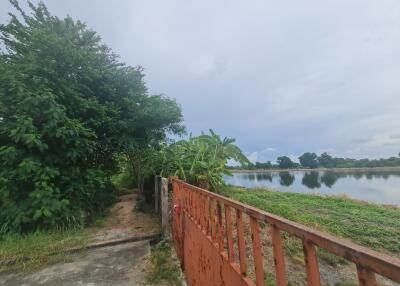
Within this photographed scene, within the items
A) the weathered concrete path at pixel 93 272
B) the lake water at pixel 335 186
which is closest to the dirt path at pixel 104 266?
the weathered concrete path at pixel 93 272

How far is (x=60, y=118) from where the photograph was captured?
4867 mm

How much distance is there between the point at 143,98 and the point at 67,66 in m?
1.78

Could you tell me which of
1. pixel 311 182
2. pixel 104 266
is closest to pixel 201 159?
pixel 104 266

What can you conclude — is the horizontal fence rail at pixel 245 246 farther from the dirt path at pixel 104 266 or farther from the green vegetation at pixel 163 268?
the dirt path at pixel 104 266

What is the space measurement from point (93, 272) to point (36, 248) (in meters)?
1.33

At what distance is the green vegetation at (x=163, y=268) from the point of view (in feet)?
11.0

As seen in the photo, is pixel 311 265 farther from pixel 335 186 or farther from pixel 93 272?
pixel 335 186

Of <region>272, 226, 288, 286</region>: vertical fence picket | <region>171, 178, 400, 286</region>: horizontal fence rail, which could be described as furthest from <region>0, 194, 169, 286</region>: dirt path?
<region>272, 226, 288, 286</region>: vertical fence picket

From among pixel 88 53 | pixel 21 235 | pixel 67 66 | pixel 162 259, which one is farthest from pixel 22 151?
pixel 162 259

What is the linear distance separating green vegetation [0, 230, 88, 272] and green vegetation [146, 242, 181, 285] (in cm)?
134

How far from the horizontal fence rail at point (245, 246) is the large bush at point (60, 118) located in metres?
2.87

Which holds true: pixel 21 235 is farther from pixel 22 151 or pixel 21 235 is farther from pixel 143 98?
pixel 143 98

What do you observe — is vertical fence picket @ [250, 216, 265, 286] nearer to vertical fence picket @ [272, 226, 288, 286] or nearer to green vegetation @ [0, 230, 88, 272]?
vertical fence picket @ [272, 226, 288, 286]

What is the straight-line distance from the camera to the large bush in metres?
4.70
